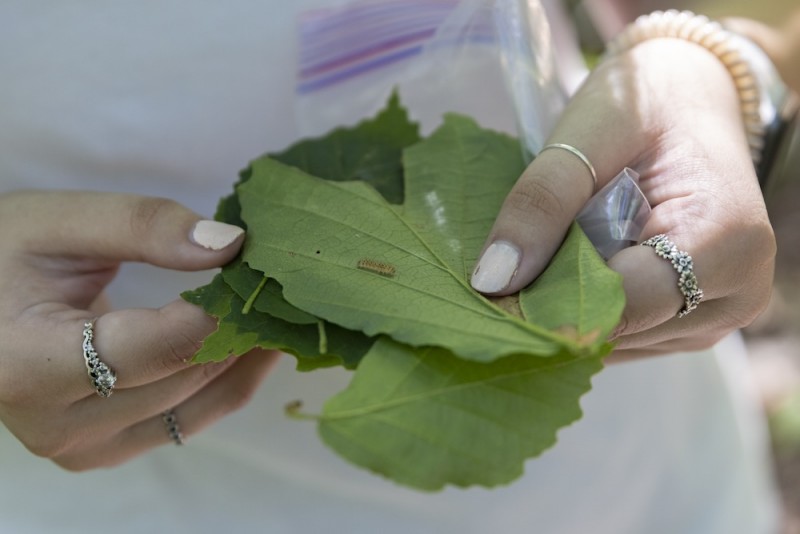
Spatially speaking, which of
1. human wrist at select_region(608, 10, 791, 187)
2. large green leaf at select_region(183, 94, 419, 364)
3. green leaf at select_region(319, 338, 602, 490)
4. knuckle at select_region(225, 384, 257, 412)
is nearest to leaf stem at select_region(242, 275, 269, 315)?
large green leaf at select_region(183, 94, 419, 364)

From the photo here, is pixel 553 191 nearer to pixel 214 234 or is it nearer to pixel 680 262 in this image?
pixel 680 262

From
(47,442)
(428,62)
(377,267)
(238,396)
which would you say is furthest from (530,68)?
(47,442)

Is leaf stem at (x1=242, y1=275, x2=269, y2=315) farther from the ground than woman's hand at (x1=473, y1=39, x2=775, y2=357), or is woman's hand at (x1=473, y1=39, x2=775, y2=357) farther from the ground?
woman's hand at (x1=473, y1=39, x2=775, y2=357)

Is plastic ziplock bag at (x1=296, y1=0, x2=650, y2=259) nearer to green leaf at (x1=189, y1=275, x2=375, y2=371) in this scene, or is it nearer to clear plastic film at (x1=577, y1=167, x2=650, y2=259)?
clear plastic film at (x1=577, y1=167, x2=650, y2=259)

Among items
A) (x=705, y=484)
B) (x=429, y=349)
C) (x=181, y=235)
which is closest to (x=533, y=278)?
(x=429, y=349)

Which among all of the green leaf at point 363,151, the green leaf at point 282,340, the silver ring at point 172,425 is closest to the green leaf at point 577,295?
the green leaf at point 282,340

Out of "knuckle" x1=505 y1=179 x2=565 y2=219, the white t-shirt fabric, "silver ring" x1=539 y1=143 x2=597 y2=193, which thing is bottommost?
the white t-shirt fabric
